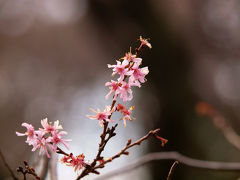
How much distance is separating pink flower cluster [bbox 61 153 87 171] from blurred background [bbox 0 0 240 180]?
290 cm

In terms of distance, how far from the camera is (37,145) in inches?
23.0

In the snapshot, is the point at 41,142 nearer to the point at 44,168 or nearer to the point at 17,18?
the point at 44,168

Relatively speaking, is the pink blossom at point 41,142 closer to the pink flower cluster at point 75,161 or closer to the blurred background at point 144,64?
the pink flower cluster at point 75,161

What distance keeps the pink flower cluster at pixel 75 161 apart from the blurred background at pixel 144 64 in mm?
2905

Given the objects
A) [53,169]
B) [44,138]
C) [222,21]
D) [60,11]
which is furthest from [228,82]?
[44,138]

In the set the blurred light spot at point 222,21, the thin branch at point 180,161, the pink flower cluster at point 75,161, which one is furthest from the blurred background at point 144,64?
the pink flower cluster at point 75,161

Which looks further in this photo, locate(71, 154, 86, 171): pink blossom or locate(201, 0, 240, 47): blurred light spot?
locate(201, 0, 240, 47): blurred light spot

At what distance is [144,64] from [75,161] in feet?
10.5

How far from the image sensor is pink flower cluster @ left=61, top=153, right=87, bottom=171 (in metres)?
0.58

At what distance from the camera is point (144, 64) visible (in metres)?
3.71

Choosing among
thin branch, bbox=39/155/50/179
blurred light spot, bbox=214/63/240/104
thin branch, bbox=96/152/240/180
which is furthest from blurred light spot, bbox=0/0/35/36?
thin branch, bbox=96/152/240/180

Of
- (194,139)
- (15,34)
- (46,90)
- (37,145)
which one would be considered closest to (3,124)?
(46,90)

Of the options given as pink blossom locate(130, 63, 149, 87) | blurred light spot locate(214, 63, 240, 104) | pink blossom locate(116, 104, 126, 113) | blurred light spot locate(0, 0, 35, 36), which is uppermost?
blurred light spot locate(0, 0, 35, 36)

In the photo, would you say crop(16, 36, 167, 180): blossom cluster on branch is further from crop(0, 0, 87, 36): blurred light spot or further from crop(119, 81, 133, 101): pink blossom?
crop(0, 0, 87, 36): blurred light spot
